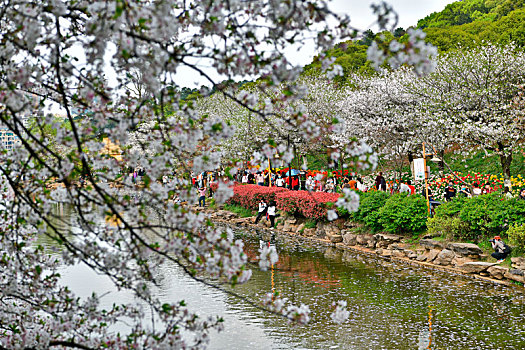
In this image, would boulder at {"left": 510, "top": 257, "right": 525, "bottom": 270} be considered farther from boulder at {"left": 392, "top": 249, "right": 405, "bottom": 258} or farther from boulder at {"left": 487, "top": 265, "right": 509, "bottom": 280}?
boulder at {"left": 392, "top": 249, "right": 405, "bottom": 258}

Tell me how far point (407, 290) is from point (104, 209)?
1095 centimetres

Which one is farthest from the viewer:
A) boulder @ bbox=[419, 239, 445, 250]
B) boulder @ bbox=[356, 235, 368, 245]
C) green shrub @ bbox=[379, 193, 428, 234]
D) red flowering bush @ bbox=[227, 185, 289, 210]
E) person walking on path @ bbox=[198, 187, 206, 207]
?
person walking on path @ bbox=[198, 187, 206, 207]

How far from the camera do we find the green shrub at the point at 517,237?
1339 cm

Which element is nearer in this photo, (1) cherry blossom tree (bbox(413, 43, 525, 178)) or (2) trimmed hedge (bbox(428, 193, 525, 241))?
(2) trimmed hedge (bbox(428, 193, 525, 241))

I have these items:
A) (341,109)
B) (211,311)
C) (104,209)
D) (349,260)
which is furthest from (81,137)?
(341,109)

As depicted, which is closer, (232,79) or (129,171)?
(232,79)

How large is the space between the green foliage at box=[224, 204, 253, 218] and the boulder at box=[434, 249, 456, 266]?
14.7 metres

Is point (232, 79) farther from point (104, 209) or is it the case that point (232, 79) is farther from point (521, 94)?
point (521, 94)

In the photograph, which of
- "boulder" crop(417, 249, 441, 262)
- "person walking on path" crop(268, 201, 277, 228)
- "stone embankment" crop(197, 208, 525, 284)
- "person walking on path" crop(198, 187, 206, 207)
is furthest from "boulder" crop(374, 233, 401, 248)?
"person walking on path" crop(198, 187, 206, 207)

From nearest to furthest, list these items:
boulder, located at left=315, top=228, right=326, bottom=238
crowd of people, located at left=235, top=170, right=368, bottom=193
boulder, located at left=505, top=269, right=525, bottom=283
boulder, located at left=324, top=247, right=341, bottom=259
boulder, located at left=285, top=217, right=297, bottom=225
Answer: boulder, located at left=505, top=269, right=525, bottom=283 → boulder, located at left=324, top=247, right=341, bottom=259 → boulder, located at left=315, top=228, right=326, bottom=238 → boulder, located at left=285, top=217, right=297, bottom=225 → crowd of people, located at left=235, top=170, right=368, bottom=193

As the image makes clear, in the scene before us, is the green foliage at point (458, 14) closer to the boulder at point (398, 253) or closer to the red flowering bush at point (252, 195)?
the red flowering bush at point (252, 195)

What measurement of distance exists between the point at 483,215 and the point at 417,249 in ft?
8.74

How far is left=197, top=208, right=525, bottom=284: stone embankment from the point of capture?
13.5m

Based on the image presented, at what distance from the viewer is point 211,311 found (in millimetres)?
11367
